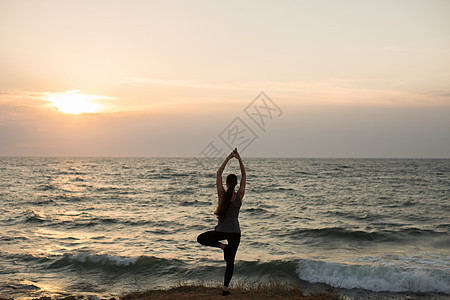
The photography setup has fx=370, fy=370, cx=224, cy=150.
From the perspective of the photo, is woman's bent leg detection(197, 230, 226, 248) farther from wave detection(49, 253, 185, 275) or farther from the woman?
wave detection(49, 253, 185, 275)

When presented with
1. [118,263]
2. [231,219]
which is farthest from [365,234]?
[231,219]

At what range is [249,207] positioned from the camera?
25047 millimetres

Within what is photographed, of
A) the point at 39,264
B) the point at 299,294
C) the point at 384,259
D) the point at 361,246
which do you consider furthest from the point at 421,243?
the point at 39,264

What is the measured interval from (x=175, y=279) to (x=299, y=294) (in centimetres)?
453

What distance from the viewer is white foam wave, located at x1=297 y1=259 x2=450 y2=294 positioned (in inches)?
418

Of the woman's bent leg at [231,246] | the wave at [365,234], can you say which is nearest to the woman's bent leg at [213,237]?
the woman's bent leg at [231,246]

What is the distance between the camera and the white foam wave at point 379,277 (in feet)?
34.8

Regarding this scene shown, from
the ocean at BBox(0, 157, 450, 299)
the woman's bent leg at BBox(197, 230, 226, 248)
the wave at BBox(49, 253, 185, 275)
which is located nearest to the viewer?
the woman's bent leg at BBox(197, 230, 226, 248)

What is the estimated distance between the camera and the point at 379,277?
36.7ft

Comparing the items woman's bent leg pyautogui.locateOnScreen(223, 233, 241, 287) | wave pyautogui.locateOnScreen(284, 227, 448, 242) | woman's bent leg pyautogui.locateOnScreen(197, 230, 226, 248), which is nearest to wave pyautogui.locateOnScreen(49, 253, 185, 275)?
woman's bent leg pyautogui.locateOnScreen(223, 233, 241, 287)

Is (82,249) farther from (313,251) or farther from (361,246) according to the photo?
(361,246)

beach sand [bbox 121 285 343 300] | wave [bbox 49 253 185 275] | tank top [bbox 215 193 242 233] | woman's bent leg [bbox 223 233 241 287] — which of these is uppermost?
tank top [bbox 215 193 242 233]

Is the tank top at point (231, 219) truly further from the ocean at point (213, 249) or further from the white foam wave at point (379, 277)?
the white foam wave at point (379, 277)

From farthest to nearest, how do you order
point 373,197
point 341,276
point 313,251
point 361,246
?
1. point 373,197
2. point 361,246
3. point 313,251
4. point 341,276
